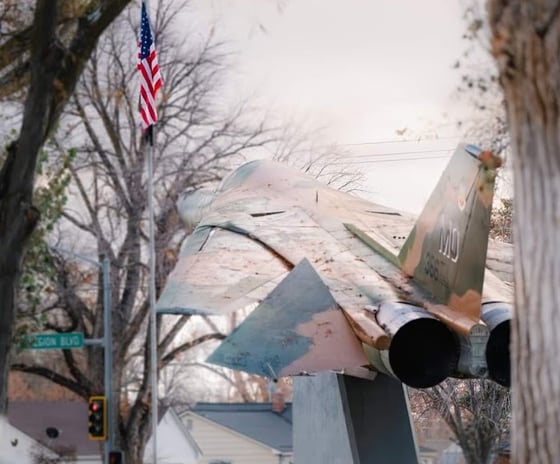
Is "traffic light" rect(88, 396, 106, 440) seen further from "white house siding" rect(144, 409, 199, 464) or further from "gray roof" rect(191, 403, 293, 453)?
"white house siding" rect(144, 409, 199, 464)

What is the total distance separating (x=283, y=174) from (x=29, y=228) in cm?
354

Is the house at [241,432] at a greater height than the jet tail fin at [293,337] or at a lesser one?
greater

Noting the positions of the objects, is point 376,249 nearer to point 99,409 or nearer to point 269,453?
point 99,409

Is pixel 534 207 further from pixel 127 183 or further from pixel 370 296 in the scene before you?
pixel 127 183

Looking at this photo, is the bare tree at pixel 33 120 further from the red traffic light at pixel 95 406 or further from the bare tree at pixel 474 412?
the red traffic light at pixel 95 406

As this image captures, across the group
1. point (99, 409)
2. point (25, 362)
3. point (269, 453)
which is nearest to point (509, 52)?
point (99, 409)

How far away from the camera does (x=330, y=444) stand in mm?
14805

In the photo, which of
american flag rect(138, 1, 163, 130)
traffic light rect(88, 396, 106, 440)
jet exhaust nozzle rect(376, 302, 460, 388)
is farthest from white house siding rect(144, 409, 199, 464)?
jet exhaust nozzle rect(376, 302, 460, 388)

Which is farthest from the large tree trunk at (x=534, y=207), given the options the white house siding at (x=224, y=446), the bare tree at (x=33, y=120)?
the white house siding at (x=224, y=446)

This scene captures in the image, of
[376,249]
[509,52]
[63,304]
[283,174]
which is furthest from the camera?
[63,304]

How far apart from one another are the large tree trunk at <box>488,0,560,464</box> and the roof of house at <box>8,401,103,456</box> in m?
42.7

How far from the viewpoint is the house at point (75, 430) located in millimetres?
50375

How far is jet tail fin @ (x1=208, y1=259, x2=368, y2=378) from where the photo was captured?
1114 cm

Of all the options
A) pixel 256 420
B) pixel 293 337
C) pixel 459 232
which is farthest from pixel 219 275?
pixel 256 420
